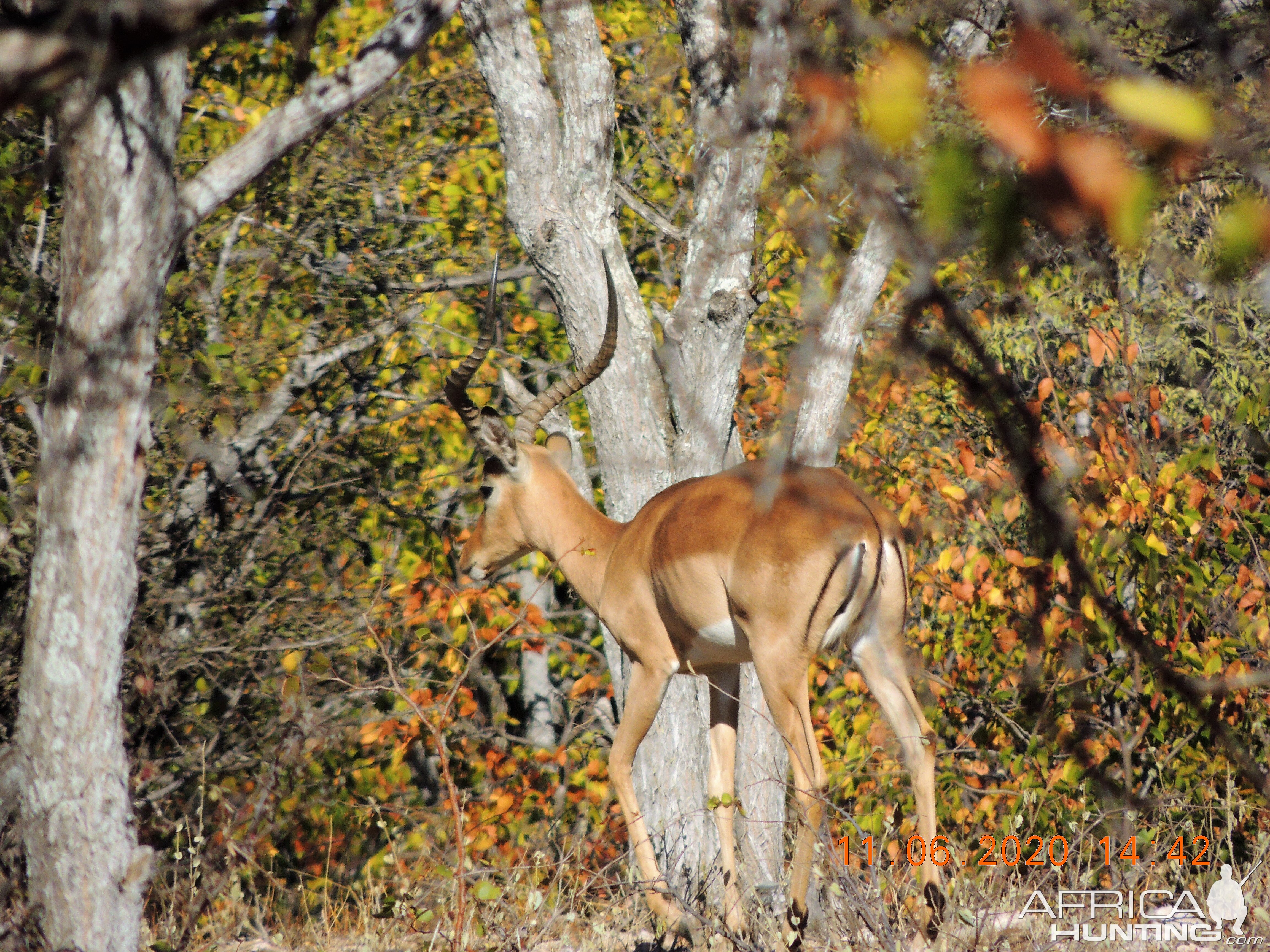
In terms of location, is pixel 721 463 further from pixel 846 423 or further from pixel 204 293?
pixel 846 423

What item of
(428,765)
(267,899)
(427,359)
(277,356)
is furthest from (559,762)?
(277,356)

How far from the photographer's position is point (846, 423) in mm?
2000

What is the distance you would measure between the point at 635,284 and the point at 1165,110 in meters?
5.25

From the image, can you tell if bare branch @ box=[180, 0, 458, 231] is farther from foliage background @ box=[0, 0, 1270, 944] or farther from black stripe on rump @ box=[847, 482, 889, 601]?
black stripe on rump @ box=[847, 482, 889, 601]

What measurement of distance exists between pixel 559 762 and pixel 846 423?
6.33 meters

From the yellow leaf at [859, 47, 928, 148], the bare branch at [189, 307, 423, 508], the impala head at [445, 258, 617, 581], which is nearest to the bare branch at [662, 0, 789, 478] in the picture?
the impala head at [445, 258, 617, 581]

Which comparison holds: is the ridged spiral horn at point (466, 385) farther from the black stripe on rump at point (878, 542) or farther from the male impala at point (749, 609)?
the black stripe on rump at point (878, 542)

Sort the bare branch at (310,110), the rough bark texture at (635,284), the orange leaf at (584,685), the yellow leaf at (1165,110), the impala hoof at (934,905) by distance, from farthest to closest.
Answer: the orange leaf at (584,685) → the rough bark texture at (635,284) → the impala hoof at (934,905) → the bare branch at (310,110) → the yellow leaf at (1165,110)

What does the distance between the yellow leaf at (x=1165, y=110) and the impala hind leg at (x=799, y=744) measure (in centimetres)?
385

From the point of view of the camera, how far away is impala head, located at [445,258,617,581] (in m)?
6.06

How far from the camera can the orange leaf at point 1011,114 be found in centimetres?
111

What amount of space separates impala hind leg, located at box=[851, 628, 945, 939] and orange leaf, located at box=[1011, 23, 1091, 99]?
4207mm

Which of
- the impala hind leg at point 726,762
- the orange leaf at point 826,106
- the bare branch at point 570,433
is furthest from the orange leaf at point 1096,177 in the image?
the bare branch at point 570,433

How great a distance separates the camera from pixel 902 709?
525 cm
